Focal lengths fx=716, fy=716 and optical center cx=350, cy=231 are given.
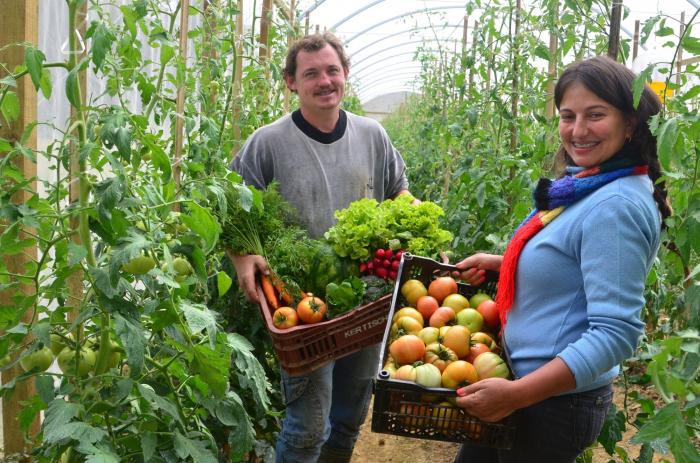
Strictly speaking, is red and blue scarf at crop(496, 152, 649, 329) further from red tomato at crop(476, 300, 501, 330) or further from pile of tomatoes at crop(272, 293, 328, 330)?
pile of tomatoes at crop(272, 293, 328, 330)

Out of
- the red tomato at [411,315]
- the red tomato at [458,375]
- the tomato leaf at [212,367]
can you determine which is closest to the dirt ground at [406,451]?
the red tomato at [411,315]

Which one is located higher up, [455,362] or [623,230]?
[623,230]

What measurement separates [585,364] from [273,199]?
4.89ft

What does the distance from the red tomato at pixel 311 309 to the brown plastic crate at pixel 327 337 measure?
106 mm

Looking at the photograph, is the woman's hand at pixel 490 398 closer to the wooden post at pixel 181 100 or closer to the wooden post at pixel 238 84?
the wooden post at pixel 181 100

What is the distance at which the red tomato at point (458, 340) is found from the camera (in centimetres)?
199

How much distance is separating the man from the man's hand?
0.34 m

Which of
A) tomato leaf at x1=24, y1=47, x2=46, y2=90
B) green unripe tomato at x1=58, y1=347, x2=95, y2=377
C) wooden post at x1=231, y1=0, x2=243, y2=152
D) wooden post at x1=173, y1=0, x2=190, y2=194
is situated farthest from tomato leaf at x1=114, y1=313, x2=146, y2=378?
wooden post at x1=231, y1=0, x2=243, y2=152

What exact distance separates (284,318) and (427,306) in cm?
54

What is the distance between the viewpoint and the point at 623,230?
170cm

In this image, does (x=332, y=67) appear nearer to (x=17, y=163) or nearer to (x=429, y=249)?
(x=429, y=249)

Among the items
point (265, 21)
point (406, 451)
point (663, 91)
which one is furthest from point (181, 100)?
point (406, 451)

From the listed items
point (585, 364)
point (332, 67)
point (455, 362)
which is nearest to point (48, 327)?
point (455, 362)

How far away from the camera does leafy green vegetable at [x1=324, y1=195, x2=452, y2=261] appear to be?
2.71m
